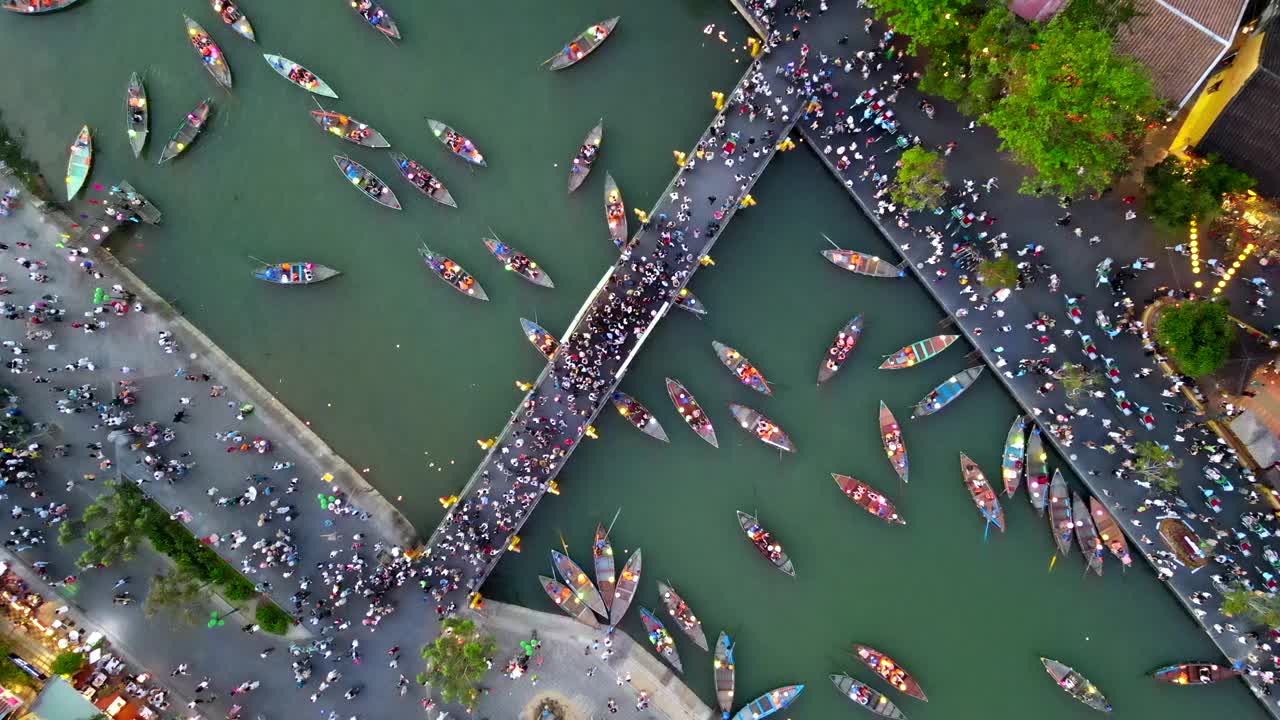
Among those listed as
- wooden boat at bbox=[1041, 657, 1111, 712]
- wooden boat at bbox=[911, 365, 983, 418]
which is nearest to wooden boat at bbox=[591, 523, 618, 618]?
wooden boat at bbox=[911, 365, 983, 418]

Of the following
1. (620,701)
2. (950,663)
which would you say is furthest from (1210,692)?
(620,701)

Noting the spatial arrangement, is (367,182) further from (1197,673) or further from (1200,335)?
(1197,673)

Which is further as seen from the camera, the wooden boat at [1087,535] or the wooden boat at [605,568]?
the wooden boat at [605,568]

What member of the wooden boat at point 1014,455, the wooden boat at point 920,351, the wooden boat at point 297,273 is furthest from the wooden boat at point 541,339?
the wooden boat at point 1014,455

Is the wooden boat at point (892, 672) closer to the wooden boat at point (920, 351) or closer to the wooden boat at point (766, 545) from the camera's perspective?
the wooden boat at point (766, 545)

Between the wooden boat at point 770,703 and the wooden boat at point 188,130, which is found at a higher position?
the wooden boat at point 188,130

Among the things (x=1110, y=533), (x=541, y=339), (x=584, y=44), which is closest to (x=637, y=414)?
(x=541, y=339)

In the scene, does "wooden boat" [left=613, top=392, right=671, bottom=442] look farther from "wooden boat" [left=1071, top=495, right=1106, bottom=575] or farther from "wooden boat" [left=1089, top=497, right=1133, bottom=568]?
"wooden boat" [left=1089, top=497, right=1133, bottom=568]

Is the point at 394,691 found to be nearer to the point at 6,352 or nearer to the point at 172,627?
the point at 172,627
